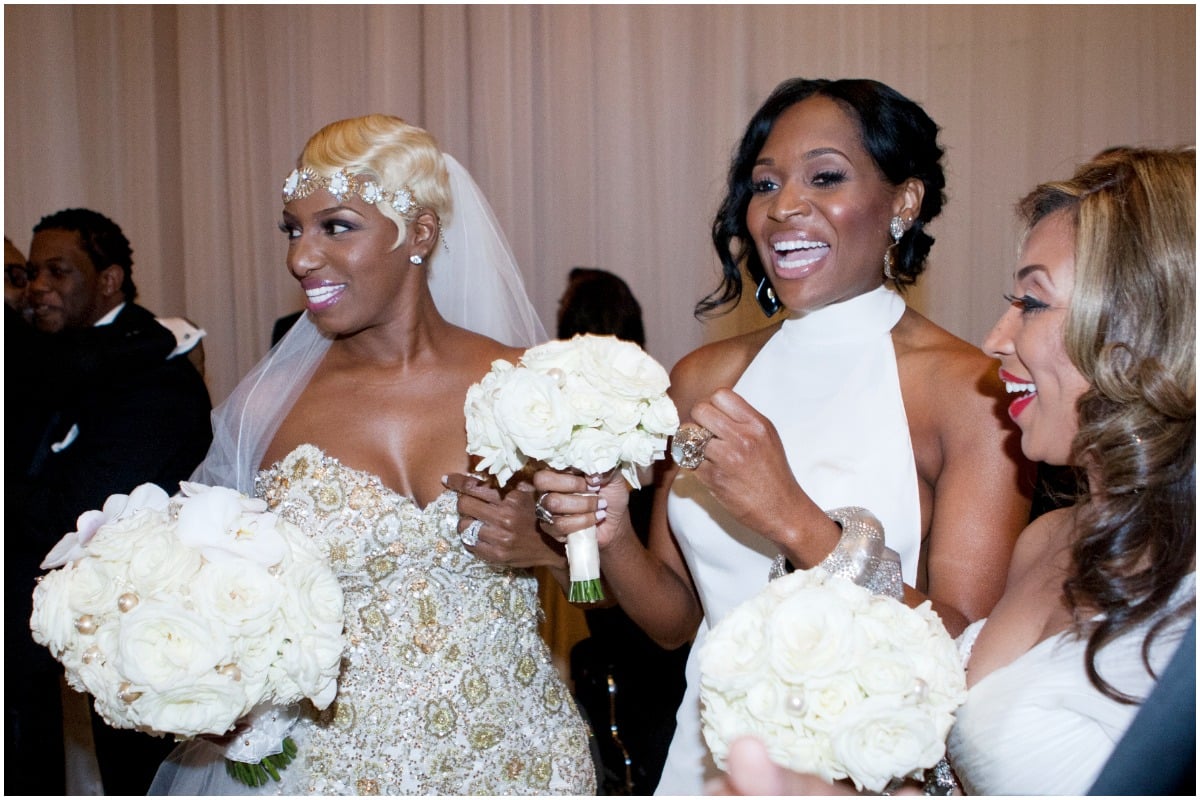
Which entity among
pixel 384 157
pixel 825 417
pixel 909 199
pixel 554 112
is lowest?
pixel 825 417

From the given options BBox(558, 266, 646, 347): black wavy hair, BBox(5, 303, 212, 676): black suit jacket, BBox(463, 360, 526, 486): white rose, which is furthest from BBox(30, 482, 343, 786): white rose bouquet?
BBox(558, 266, 646, 347): black wavy hair

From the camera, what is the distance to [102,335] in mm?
3820

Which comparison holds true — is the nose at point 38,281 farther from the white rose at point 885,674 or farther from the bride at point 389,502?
the white rose at point 885,674

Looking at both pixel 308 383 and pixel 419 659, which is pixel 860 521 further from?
pixel 308 383

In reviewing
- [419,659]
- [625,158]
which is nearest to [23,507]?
[419,659]

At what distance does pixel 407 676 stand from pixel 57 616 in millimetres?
915

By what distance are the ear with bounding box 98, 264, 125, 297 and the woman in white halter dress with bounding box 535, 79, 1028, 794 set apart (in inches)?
105

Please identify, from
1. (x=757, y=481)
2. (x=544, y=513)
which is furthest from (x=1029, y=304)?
(x=544, y=513)

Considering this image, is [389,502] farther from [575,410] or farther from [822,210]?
[822,210]

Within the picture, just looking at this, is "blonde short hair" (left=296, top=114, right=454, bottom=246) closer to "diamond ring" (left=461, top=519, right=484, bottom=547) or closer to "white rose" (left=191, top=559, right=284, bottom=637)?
"diamond ring" (left=461, top=519, right=484, bottom=547)

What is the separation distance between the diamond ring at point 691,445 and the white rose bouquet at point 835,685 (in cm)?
58

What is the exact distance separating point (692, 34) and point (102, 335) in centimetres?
385

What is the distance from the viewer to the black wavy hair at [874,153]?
7.55 feet

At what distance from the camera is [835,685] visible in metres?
1.38
